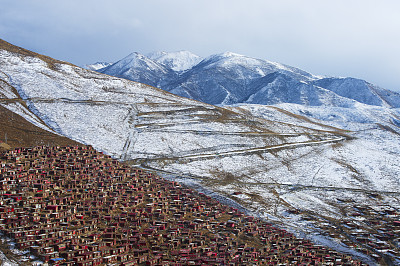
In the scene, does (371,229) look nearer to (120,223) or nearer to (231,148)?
(120,223)

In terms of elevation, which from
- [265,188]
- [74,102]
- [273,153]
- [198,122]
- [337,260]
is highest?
[74,102]

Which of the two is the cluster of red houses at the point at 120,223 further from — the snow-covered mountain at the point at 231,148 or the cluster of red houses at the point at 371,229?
the snow-covered mountain at the point at 231,148

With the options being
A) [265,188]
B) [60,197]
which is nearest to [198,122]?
[265,188]

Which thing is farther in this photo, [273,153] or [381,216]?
[273,153]

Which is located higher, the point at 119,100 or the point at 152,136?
the point at 119,100

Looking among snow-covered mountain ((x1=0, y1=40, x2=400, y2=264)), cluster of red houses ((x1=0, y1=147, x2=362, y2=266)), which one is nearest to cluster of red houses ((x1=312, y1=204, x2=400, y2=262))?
snow-covered mountain ((x1=0, y1=40, x2=400, y2=264))

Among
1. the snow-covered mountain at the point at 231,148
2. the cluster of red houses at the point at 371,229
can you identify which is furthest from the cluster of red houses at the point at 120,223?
the snow-covered mountain at the point at 231,148

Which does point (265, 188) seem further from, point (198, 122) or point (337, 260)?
point (198, 122)
